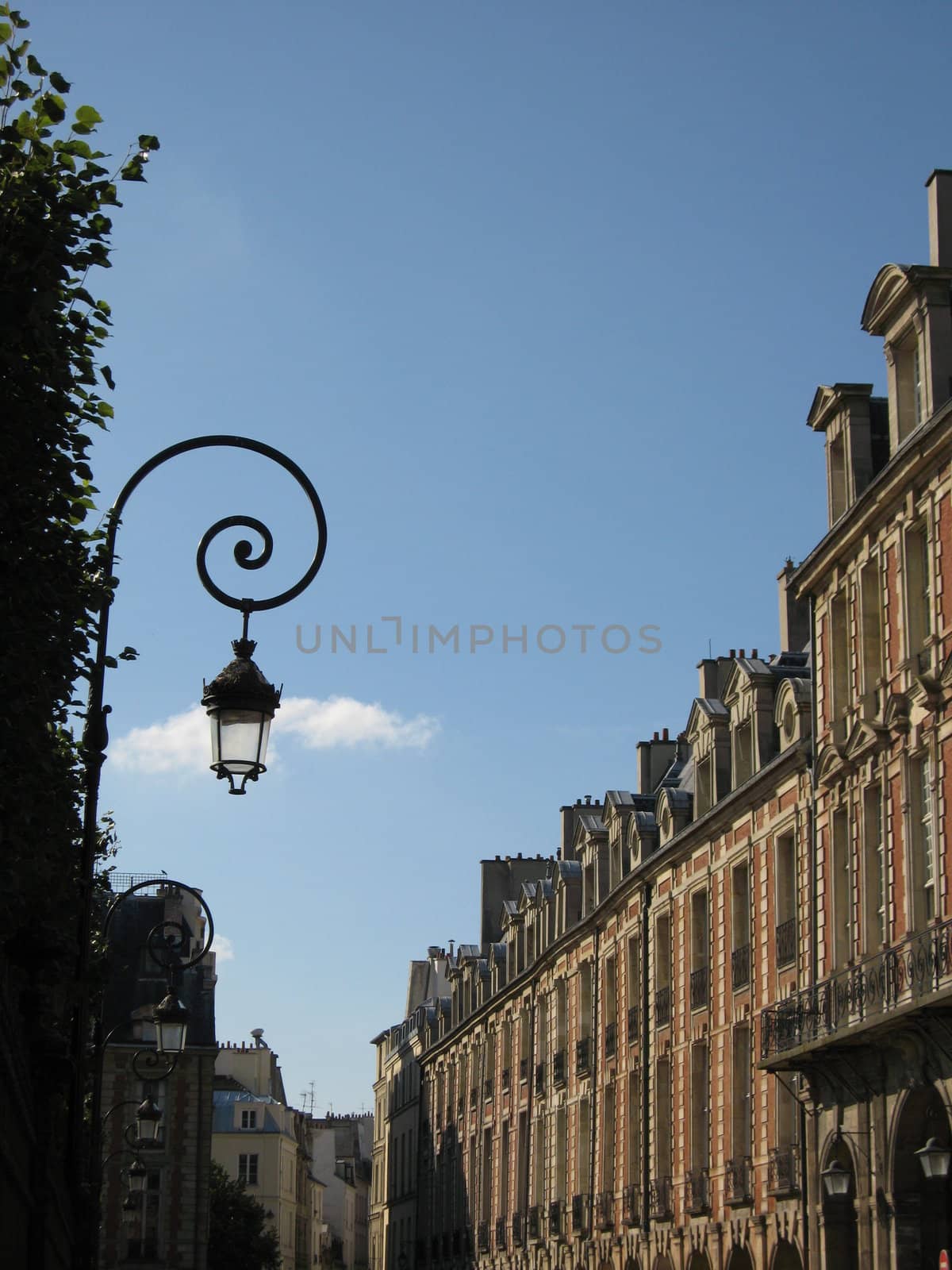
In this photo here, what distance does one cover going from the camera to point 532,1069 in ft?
160

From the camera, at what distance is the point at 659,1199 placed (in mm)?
34156

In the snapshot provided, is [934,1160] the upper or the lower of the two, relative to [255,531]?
lower

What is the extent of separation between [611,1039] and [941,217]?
21.0m

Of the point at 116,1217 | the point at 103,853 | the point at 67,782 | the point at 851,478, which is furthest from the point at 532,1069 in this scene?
the point at 67,782

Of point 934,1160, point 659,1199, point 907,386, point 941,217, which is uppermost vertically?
point 941,217

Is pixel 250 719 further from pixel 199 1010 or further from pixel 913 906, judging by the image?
pixel 199 1010

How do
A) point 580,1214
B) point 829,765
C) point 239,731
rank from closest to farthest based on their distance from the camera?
point 239,731 → point 829,765 → point 580,1214

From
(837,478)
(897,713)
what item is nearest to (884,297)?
(837,478)

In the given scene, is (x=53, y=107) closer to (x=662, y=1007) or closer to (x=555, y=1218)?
(x=662, y=1007)

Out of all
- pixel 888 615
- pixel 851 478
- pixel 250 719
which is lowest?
pixel 250 719

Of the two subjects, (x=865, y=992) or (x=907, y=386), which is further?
(x=907, y=386)

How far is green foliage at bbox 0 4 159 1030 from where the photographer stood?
958cm

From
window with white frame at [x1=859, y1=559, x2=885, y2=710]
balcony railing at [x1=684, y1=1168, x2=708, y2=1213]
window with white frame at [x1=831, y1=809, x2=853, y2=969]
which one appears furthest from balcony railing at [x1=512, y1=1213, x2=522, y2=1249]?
window with white frame at [x1=859, y1=559, x2=885, y2=710]

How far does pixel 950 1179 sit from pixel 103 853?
13.6 meters
